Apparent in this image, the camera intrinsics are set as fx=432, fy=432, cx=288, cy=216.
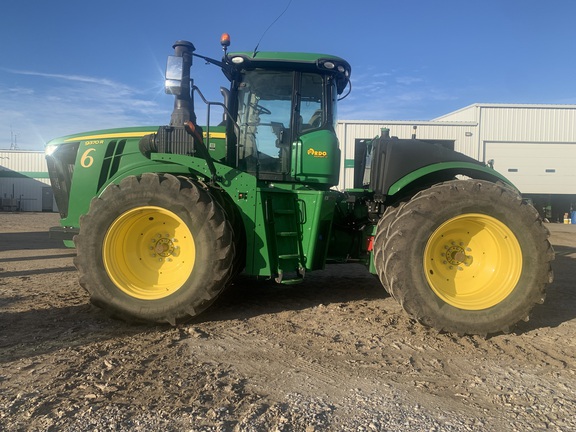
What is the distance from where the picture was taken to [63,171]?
5398mm

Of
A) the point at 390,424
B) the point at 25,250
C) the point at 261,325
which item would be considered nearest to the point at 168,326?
the point at 261,325

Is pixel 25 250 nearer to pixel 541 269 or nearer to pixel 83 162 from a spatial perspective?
pixel 83 162

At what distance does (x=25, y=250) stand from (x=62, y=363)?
23.6ft

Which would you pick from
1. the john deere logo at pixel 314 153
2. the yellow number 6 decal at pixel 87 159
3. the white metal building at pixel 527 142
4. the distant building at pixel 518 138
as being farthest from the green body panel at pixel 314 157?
the white metal building at pixel 527 142

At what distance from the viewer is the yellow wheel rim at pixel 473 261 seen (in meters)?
3.98

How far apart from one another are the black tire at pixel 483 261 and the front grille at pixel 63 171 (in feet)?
12.6

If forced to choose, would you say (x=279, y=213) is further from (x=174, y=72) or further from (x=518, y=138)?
(x=518, y=138)

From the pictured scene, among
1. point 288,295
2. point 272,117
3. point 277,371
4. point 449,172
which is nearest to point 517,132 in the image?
point 449,172

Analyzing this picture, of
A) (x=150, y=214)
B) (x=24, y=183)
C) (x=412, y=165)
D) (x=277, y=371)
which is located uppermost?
(x=24, y=183)

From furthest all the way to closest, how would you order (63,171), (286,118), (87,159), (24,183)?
1. (24,183)
2. (63,171)
3. (87,159)
4. (286,118)

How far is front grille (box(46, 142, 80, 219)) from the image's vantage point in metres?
5.35

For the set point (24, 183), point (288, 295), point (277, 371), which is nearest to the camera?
point (277, 371)

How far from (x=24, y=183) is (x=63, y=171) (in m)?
30.1

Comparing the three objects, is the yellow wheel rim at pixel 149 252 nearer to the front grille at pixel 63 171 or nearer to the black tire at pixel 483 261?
the front grille at pixel 63 171
